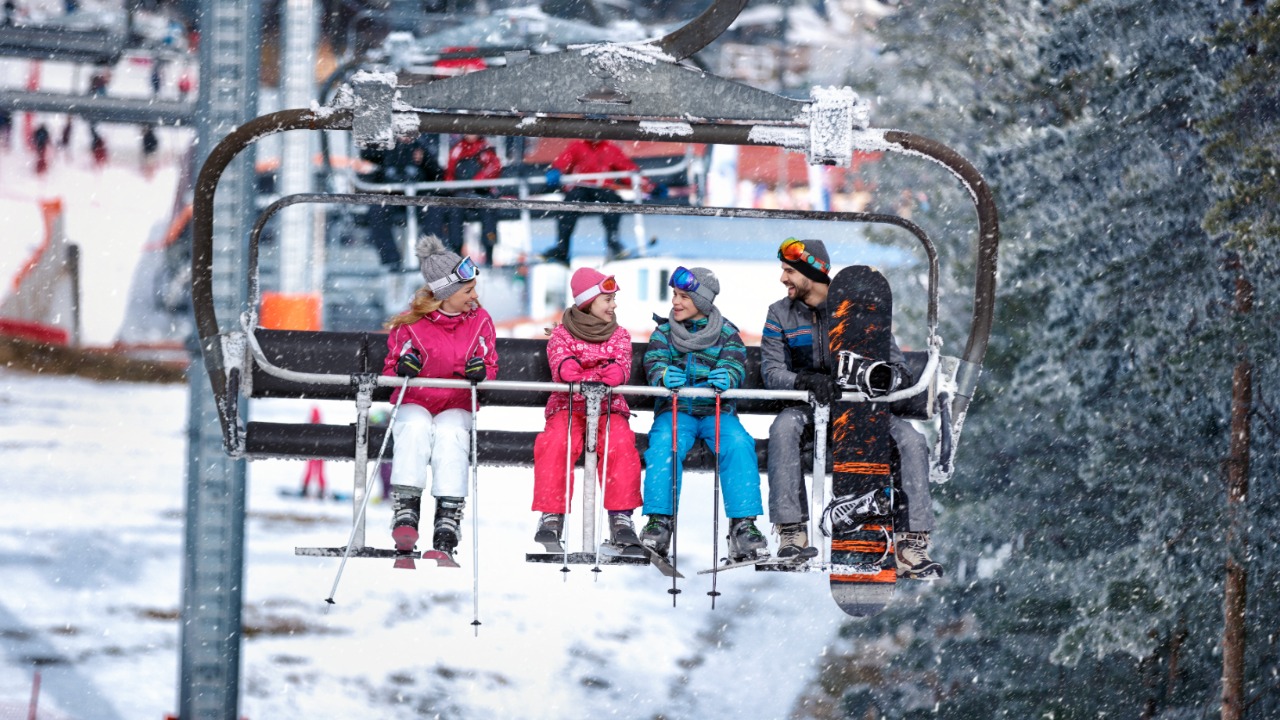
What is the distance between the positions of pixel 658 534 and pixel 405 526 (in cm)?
80

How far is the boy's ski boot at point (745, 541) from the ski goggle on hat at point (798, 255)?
0.89 meters

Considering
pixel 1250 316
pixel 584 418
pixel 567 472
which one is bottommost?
pixel 567 472

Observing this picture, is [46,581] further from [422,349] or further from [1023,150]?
[422,349]

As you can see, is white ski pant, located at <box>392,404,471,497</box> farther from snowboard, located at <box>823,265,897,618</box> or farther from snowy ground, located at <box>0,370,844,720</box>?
snowy ground, located at <box>0,370,844,720</box>

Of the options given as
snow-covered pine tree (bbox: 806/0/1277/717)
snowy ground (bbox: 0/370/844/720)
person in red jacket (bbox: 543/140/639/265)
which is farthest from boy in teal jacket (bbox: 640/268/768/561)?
snowy ground (bbox: 0/370/844/720)

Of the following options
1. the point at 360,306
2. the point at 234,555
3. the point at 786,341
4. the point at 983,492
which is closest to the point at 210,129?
the point at 234,555

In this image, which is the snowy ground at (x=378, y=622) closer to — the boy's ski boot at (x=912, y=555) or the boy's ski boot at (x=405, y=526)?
the boy's ski boot at (x=405, y=526)

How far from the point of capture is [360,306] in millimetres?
27266

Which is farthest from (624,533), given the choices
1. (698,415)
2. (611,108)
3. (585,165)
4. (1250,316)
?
(1250,316)

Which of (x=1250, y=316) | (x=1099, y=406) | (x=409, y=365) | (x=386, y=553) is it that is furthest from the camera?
(x=1099, y=406)

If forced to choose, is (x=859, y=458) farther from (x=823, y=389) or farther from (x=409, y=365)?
(x=409, y=365)

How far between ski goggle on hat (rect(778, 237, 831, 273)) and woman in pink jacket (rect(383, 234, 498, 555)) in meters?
1.02

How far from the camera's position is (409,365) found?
4832mm

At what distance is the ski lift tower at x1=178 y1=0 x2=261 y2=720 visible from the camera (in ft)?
23.6
